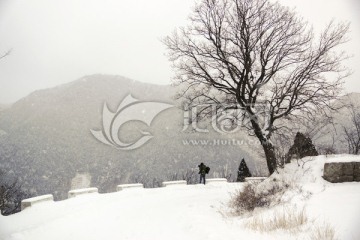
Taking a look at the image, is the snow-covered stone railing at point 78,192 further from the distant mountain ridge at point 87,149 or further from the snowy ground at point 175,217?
the distant mountain ridge at point 87,149

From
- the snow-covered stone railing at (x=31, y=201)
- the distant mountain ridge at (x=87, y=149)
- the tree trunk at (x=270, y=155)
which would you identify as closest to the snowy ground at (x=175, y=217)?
the snow-covered stone railing at (x=31, y=201)

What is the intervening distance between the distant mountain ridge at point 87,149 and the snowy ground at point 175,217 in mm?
78687

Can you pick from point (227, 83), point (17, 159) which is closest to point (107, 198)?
point (227, 83)

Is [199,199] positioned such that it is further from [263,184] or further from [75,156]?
[75,156]

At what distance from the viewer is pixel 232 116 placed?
19.8 m

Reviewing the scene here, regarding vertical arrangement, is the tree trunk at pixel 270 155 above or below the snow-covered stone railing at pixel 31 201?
above

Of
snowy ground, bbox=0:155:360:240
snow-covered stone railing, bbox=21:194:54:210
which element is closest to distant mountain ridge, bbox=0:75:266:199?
snowy ground, bbox=0:155:360:240

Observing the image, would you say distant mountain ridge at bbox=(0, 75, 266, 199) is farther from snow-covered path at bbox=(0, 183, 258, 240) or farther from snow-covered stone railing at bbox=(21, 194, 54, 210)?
snow-covered stone railing at bbox=(21, 194, 54, 210)

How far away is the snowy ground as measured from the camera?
7.51 meters

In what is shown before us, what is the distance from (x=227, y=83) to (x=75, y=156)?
113 m

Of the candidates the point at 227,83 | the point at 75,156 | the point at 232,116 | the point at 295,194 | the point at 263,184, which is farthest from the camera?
the point at 75,156

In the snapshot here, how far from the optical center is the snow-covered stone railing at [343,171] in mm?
10859

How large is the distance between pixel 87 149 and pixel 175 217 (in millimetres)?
123359

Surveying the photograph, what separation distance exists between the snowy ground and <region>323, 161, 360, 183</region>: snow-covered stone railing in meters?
0.31
